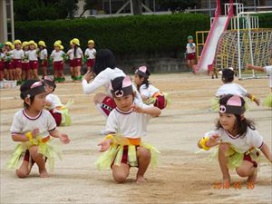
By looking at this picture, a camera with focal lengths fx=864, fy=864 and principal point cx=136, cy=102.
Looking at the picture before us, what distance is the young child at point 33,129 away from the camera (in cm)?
1012

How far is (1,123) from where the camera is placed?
17766mm

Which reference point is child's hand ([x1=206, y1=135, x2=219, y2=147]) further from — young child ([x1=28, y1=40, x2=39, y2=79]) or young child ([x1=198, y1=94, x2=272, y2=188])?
young child ([x1=28, y1=40, x2=39, y2=79])

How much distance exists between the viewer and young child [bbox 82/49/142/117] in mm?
13259

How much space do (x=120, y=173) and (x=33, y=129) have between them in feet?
4.22

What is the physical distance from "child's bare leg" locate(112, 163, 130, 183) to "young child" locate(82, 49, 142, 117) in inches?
139

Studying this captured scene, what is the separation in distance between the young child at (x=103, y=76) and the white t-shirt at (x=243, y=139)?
4.25m

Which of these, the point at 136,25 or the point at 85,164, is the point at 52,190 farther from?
the point at 136,25

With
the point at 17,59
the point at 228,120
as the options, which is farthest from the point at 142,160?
the point at 17,59

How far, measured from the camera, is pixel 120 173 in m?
9.54

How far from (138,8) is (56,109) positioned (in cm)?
3084

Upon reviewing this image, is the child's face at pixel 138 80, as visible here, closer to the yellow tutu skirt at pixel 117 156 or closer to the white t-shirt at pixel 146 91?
the white t-shirt at pixel 146 91

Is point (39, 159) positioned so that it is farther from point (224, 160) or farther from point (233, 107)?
point (233, 107)

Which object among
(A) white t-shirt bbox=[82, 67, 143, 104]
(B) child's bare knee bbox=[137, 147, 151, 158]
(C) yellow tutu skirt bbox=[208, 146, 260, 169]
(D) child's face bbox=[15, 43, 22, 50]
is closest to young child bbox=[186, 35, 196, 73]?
(D) child's face bbox=[15, 43, 22, 50]

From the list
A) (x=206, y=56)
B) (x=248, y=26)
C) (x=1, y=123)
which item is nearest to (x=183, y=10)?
(x=206, y=56)
